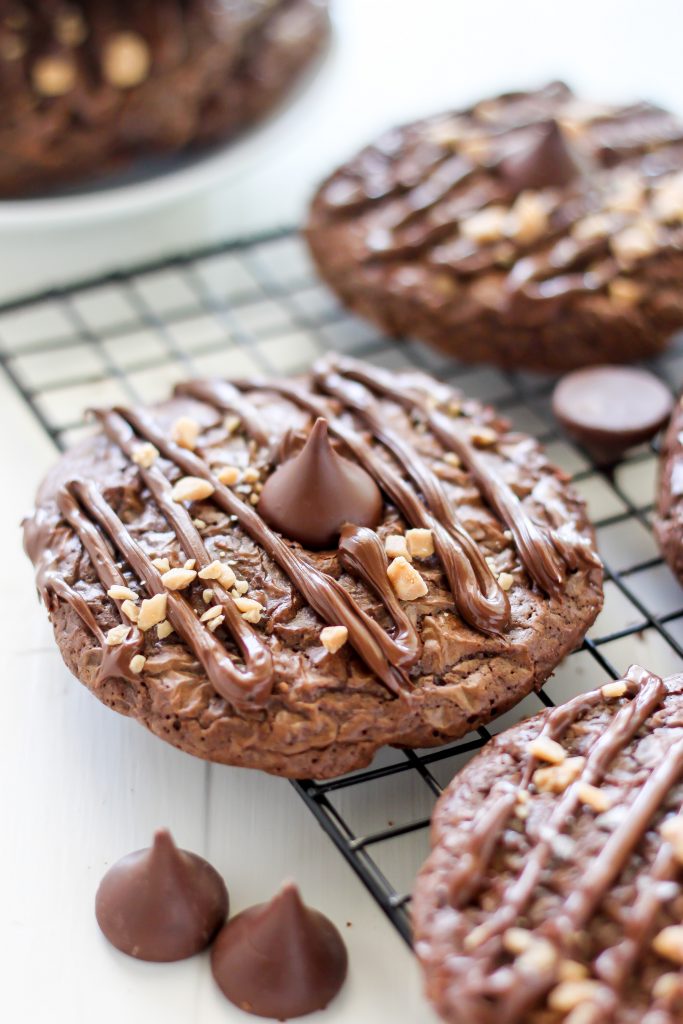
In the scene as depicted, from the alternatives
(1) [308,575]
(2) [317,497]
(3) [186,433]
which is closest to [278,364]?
(3) [186,433]

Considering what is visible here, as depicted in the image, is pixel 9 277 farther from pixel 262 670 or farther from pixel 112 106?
pixel 262 670

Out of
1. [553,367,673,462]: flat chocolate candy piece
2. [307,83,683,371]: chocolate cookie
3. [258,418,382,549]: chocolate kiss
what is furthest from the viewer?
[307,83,683,371]: chocolate cookie

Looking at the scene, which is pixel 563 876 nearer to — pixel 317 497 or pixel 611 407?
pixel 317 497

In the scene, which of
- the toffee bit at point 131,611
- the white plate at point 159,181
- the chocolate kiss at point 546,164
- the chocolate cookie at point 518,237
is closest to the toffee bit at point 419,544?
the toffee bit at point 131,611

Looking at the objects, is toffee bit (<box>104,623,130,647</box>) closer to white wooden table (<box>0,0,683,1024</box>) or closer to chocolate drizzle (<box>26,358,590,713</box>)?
chocolate drizzle (<box>26,358,590,713</box>)

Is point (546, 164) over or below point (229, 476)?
over

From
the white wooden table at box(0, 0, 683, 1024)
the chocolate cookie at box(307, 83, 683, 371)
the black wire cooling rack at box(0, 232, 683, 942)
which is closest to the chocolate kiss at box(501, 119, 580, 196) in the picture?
the chocolate cookie at box(307, 83, 683, 371)
